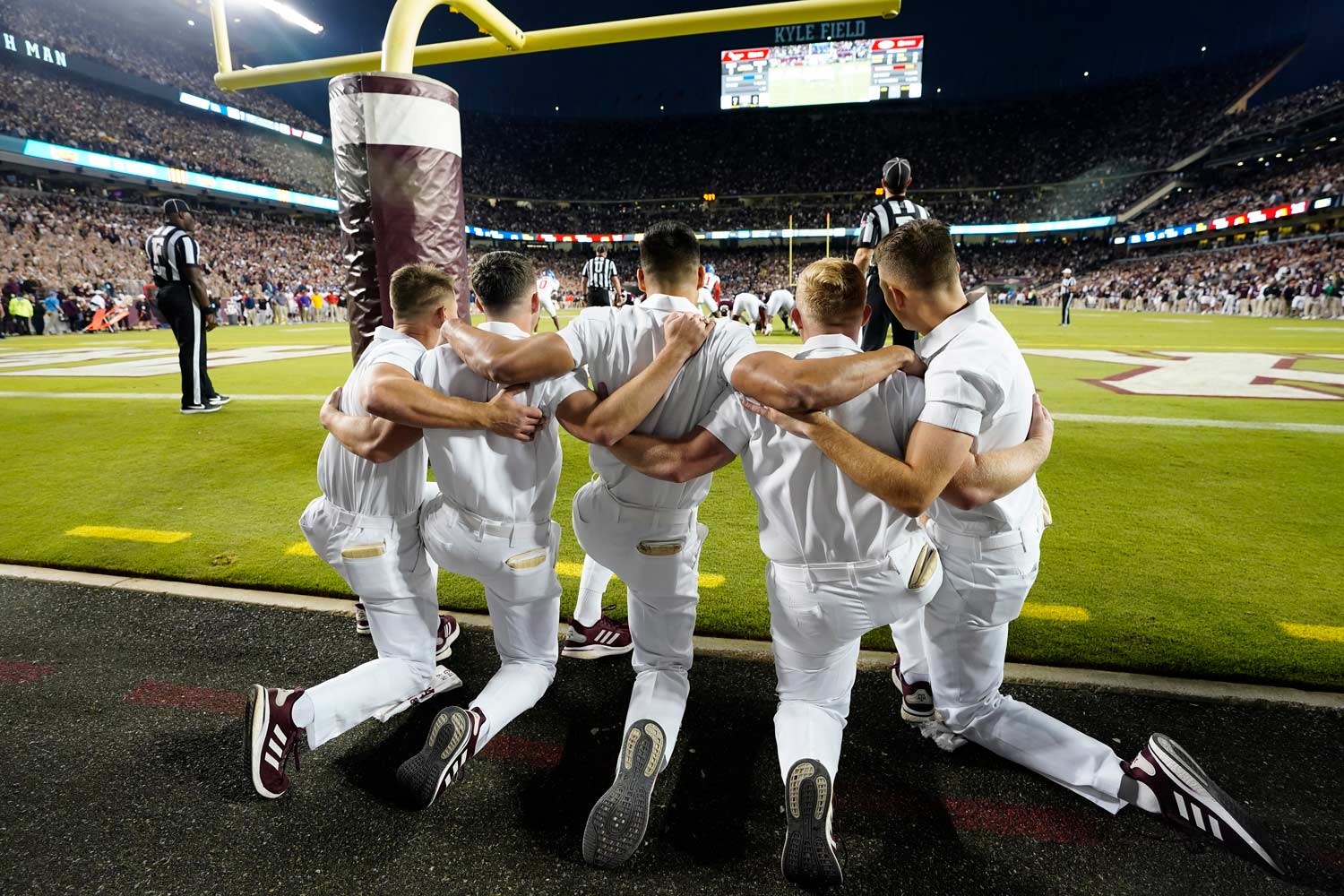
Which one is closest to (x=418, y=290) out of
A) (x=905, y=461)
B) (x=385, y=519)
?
(x=385, y=519)

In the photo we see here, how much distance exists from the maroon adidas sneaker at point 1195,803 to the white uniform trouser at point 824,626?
2.38 feet

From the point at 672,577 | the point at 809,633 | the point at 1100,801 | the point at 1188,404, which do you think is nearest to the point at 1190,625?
the point at 1100,801

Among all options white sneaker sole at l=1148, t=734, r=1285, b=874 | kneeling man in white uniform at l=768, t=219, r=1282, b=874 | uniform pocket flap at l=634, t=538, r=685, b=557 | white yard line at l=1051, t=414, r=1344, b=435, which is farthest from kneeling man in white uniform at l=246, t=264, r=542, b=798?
white yard line at l=1051, t=414, r=1344, b=435

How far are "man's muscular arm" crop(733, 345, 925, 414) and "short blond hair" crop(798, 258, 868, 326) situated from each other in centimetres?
16

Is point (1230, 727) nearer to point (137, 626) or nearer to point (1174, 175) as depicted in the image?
point (137, 626)

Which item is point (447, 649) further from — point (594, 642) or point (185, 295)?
point (185, 295)

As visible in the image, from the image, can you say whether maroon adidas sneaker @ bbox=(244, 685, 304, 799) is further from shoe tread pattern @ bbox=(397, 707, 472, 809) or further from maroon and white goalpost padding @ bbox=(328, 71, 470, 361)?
maroon and white goalpost padding @ bbox=(328, 71, 470, 361)

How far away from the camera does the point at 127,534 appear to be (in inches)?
161

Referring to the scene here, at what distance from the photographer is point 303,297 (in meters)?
29.7

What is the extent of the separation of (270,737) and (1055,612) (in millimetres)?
3082

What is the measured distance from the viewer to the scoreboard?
1592 inches

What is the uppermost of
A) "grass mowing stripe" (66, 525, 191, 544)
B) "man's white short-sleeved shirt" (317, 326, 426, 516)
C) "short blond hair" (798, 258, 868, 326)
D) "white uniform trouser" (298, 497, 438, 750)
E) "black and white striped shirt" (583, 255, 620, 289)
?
"black and white striped shirt" (583, 255, 620, 289)

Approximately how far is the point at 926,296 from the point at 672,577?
114 cm

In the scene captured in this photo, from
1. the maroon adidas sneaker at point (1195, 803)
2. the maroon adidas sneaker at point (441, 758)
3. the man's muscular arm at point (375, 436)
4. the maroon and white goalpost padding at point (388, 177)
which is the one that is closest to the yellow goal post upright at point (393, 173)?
the maroon and white goalpost padding at point (388, 177)
